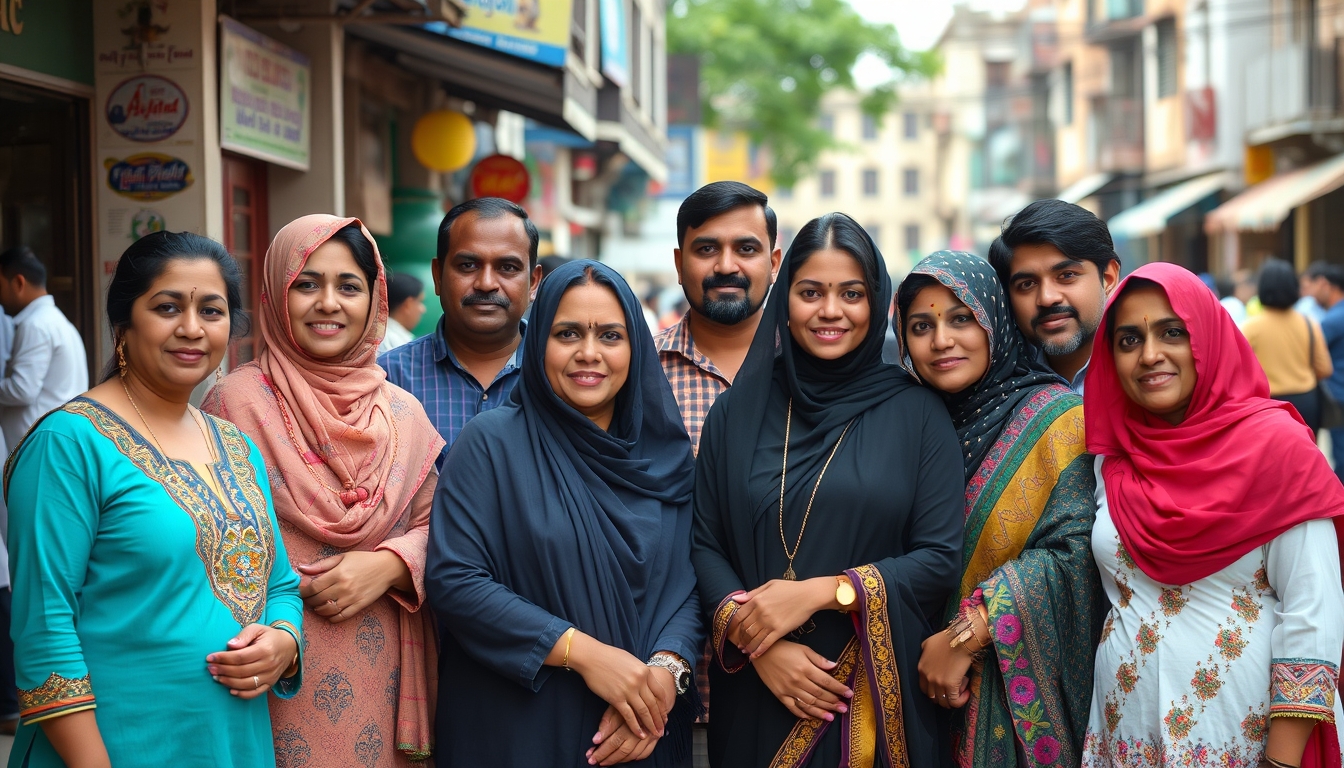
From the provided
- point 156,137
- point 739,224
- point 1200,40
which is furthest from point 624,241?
point 739,224

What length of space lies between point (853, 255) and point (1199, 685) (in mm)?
1167

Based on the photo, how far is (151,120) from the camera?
492 centimetres

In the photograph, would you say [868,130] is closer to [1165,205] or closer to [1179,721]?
[1165,205]

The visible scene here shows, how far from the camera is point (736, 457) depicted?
266cm

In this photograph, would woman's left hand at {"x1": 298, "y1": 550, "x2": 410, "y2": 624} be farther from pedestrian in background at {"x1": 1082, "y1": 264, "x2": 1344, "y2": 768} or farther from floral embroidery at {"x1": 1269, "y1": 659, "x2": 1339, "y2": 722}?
floral embroidery at {"x1": 1269, "y1": 659, "x2": 1339, "y2": 722}

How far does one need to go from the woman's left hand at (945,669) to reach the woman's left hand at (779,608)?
26cm

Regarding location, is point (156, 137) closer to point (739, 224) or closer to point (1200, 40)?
point (739, 224)

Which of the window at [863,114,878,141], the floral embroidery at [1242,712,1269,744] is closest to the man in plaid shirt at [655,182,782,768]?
the floral embroidery at [1242,712,1269,744]

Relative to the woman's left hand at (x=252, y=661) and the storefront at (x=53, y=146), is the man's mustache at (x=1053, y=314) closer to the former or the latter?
the woman's left hand at (x=252, y=661)

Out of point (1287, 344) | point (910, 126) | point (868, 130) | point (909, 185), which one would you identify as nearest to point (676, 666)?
point (1287, 344)

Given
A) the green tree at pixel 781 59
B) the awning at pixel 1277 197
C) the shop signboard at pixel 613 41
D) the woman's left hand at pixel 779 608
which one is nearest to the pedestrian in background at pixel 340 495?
the woman's left hand at pixel 779 608

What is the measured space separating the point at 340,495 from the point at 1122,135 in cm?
2398

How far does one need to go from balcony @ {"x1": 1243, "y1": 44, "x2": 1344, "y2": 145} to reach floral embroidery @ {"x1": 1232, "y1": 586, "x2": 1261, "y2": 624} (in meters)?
15.5

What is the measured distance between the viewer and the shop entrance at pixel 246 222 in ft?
18.5
